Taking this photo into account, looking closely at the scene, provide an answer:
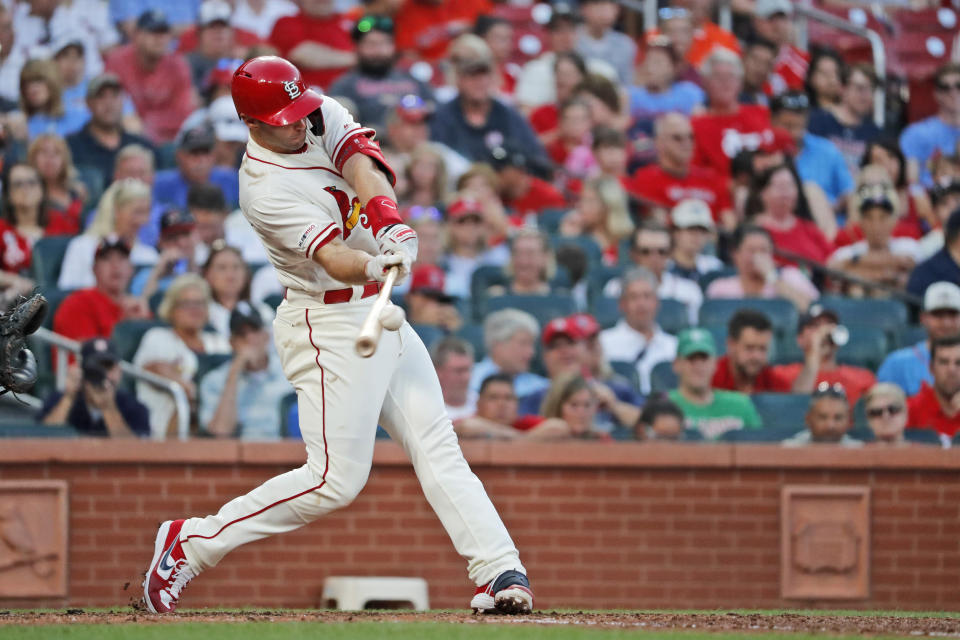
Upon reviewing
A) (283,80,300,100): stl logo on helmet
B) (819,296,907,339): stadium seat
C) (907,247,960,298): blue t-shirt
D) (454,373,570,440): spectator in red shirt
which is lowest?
(454,373,570,440): spectator in red shirt

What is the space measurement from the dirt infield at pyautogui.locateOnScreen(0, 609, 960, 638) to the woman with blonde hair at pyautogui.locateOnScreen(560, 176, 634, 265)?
4531 millimetres

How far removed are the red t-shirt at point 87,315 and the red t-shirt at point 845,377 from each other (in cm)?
362

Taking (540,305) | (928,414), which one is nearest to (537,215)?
(540,305)

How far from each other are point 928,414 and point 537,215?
2.96 metres

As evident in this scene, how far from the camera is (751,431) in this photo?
787 centimetres

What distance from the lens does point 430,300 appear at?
8562mm

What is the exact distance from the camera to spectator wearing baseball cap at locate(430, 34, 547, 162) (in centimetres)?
1033

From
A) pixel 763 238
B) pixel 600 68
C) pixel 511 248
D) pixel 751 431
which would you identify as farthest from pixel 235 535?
pixel 600 68

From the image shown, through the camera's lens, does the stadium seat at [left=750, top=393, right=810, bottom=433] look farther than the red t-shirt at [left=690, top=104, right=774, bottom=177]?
No

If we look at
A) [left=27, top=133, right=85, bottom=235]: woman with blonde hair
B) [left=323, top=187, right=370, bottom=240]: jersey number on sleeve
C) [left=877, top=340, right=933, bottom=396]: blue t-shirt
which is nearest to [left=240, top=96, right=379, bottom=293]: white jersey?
[left=323, top=187, right=370, bottom=240]: jersey number on sleeve

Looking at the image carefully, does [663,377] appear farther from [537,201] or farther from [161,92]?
[161,92]

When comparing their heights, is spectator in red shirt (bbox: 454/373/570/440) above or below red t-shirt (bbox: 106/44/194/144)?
below

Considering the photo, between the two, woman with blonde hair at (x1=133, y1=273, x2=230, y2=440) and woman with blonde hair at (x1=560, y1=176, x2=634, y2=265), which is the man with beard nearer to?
woman with blonde hair at (x1=560, y1=176, x2=634, y2=265)

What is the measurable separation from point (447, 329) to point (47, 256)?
236cm
